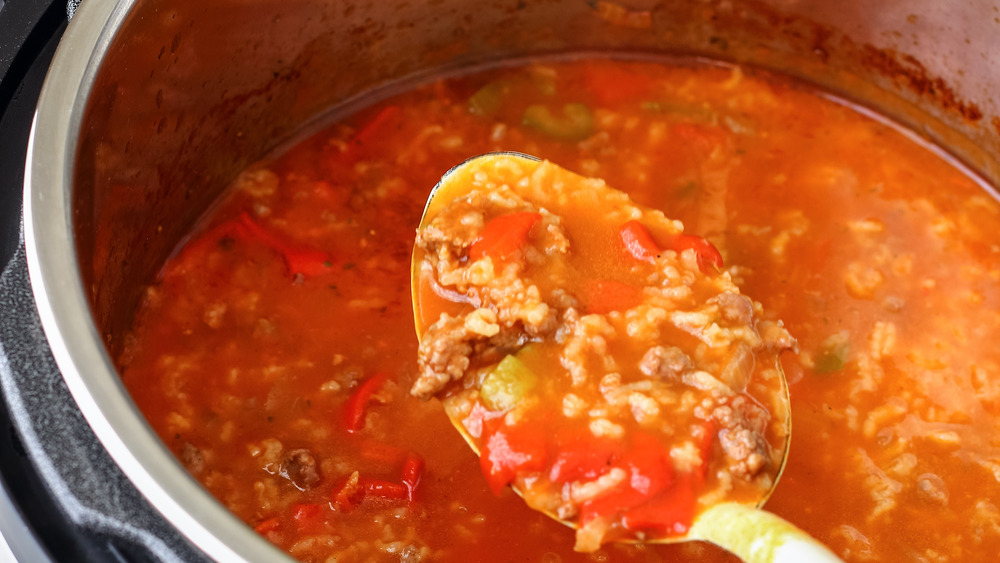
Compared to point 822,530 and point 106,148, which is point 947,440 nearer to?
point 822,530

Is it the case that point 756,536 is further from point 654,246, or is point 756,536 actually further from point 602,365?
point 654,246

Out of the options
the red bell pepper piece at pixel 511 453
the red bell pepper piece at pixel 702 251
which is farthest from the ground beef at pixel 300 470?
the red bell pepper piece at pixel 702 251

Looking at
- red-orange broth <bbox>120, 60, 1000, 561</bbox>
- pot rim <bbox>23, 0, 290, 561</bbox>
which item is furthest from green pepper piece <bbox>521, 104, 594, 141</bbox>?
pot rim <bbox>23, 0, 290, 561</bbox>

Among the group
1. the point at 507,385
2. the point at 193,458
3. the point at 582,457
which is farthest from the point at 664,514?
the point at 193,458

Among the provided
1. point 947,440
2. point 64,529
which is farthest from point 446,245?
point 947,440

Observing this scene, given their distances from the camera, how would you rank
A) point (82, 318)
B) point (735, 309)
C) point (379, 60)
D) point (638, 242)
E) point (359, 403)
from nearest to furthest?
1. point (82, 318)
2. point (735, 309)
3. point (638, 242)
4. point (359, 403)
5. point (379, 60)

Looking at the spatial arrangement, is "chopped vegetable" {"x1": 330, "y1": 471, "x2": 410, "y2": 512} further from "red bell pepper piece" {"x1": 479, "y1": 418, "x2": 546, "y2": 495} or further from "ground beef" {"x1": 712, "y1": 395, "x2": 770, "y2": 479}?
"ground beef" {"x1": 712, "y1": 395, "x2": 770, "y2": 479}

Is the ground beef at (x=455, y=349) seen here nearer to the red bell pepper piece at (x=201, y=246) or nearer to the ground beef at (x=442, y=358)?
the ground beef at (x=442, y=358)
